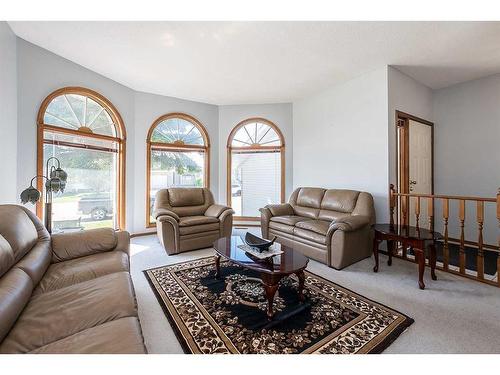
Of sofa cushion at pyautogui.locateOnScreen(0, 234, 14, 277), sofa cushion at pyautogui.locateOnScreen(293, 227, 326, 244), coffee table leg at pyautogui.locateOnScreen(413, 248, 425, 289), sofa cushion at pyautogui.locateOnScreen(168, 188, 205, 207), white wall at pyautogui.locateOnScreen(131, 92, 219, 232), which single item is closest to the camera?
sofa cushion at pyautogui.locateOnScreen(0, 234, 14, 277)

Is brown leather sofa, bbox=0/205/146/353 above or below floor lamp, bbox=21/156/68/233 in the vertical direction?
below

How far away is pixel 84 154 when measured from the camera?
3697mm

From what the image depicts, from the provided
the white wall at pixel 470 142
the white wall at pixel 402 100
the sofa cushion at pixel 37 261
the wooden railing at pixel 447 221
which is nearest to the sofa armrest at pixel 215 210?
the sofa cushion at pixel 37 261

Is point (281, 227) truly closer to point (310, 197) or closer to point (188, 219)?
point (310, 197)

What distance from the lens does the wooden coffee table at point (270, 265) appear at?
1864mm

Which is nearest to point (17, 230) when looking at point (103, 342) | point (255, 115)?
point (103, 342)

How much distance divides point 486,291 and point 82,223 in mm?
5319

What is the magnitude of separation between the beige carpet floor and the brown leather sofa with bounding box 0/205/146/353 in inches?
18.4

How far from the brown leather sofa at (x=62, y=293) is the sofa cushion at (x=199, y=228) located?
132cm

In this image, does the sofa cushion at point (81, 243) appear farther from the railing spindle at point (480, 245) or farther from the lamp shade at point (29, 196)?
the railing spindle at point (480, 245)

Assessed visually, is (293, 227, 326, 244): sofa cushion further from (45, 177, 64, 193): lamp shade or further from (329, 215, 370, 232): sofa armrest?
(45, 177, 64, 193): lamp shade

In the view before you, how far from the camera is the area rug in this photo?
1.55m

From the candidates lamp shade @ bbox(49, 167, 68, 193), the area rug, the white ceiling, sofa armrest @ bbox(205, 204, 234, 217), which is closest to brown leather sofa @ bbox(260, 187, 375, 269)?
the area rug

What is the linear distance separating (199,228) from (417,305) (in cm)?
280
